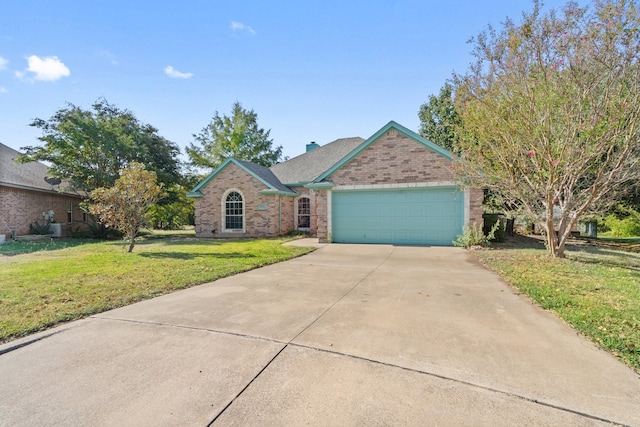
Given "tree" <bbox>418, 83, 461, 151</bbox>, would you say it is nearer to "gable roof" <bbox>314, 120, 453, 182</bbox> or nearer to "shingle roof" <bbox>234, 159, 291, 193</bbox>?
"gable roof" <bbox>314, 120, 453, 182</bbox>

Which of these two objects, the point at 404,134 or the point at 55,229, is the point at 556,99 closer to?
the point at 404,134

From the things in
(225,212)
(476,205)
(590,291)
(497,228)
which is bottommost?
(590,291)

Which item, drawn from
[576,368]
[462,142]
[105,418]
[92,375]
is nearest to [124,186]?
[92,375]

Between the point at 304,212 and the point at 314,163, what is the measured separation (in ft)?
13.3

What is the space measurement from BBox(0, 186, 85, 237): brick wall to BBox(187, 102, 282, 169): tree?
52.2 feet

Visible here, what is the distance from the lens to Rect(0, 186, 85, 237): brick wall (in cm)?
1736

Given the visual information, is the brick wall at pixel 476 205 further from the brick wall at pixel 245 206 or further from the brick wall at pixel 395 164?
the brick wall at pixel 245 206

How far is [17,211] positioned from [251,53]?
57.5ft

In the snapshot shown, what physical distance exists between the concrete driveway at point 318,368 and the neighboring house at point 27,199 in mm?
19364

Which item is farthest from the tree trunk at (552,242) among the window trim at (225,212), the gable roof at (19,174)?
the gable roof at (19,174)

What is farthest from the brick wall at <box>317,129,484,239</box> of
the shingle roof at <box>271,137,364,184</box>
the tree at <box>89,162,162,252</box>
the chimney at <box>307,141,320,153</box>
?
the chimney at <box>307,141,320,153</box>

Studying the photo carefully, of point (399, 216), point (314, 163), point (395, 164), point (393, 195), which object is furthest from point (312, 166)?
point (399, 216)

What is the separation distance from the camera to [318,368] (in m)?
2.93

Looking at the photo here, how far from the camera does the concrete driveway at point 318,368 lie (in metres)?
2.29
